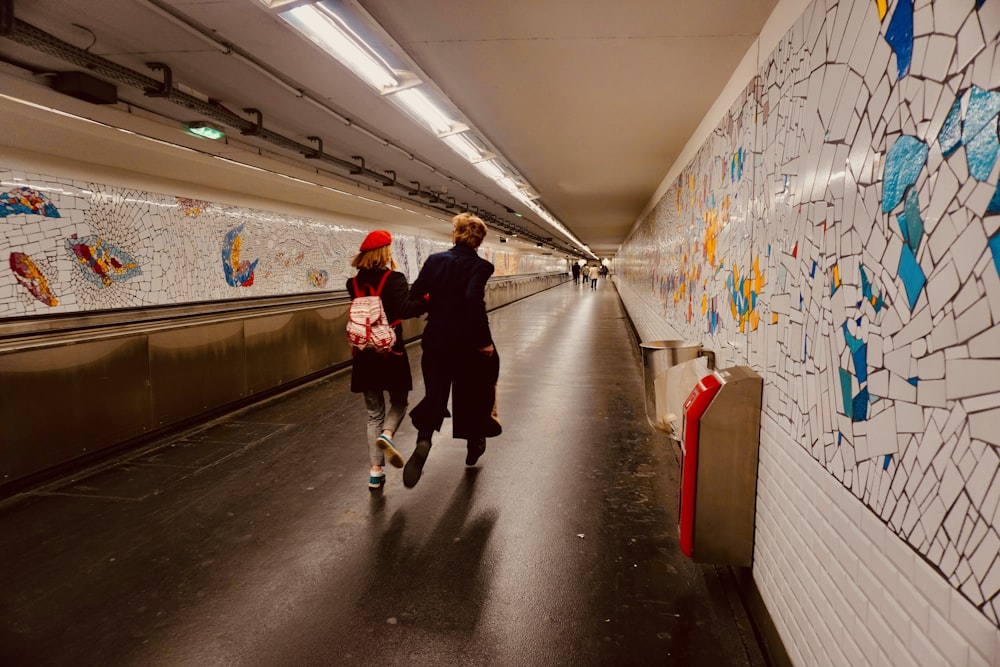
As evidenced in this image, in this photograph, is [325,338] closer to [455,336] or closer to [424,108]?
[424,108]

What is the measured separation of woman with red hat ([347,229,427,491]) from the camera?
3439 millimetres

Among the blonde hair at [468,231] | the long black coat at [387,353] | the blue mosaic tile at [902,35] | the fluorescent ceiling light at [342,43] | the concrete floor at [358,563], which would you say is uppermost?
the fluorescent ceiling light at [342,43]

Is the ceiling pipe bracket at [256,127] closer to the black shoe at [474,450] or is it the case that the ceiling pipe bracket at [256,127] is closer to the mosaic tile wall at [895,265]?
the black shoe at [474,450]

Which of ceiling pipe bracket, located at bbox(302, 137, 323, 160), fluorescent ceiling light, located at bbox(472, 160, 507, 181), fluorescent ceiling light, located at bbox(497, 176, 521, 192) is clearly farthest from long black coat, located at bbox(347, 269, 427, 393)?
fluorescent ceiling light, located at bbox(497, 176, 521, 192)

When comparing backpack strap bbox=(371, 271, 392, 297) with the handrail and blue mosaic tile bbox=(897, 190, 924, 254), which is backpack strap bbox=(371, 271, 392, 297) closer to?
the handrail

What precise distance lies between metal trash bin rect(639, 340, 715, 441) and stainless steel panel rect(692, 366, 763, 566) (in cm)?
61

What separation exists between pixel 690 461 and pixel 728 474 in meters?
0.21

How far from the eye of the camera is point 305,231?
25.6 ft

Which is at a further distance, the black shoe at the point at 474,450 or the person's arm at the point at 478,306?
the black shoe at the point at 474,450

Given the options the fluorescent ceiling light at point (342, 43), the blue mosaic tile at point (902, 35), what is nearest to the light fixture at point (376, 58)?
the fluorescent ceiling light at point (342, 43)

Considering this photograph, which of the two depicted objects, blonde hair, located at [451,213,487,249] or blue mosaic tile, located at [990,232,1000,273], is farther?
blonde hair, located at [451,213,487,249]

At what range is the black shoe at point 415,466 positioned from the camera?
3273 mm

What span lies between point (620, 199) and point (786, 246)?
323 inches

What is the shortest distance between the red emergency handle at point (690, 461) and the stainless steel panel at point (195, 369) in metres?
4.49
